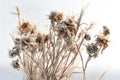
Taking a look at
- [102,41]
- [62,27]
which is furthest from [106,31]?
[62,27]

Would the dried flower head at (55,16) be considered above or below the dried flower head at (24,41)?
above

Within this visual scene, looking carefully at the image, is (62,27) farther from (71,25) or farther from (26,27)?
(26,27)

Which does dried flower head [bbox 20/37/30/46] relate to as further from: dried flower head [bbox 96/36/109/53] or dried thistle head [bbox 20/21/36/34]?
dried flower head [bbox 96/36/109/53]

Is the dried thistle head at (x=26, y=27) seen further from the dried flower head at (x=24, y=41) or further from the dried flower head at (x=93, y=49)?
the dried flower head at (x=93, y=49)

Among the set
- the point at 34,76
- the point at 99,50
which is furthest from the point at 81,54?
the point at 34,76

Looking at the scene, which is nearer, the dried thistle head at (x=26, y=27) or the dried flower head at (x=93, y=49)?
the dried flower head at (x=93, y=49)

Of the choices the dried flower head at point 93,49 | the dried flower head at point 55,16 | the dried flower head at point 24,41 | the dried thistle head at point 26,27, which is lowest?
the dried flower head at point 93,49

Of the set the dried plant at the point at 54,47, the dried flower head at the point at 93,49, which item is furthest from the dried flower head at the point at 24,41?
the dried flower head at the point at 93,49

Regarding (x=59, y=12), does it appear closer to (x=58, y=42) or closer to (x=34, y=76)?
(x=58, y=42)
